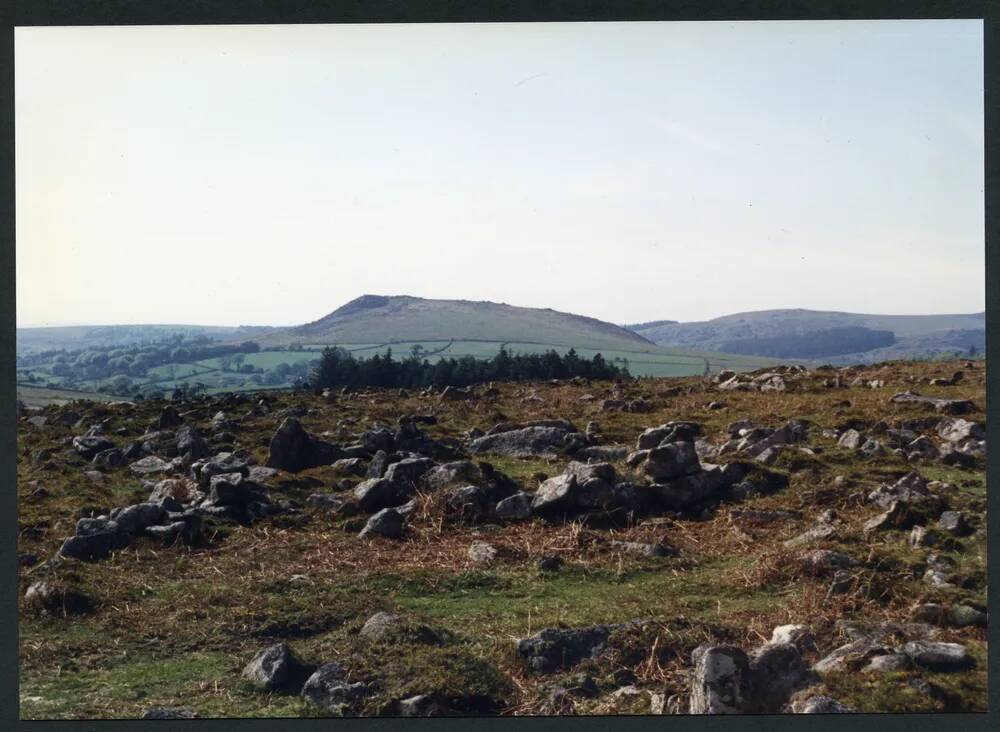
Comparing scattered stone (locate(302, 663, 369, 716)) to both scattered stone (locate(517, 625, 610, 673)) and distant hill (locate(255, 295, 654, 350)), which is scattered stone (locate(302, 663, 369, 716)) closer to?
scattered stone (locate(517, 625, 610, 673))

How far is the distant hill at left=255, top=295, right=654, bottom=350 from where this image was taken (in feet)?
225

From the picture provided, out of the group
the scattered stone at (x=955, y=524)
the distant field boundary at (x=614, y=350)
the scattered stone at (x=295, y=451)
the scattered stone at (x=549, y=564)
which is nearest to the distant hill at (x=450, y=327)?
the distant field boundary at (x=614, y=350)

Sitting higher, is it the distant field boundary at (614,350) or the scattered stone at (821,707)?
the distant field boundary at (614,350)

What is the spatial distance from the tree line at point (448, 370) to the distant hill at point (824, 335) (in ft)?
43.5

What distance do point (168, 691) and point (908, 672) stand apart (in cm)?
680

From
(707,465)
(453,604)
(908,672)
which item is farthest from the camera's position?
(707,465)

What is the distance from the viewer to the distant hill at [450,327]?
6856 cm

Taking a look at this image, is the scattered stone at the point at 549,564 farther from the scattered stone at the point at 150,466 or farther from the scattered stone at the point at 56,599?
the scattered stone at the point at 150,466

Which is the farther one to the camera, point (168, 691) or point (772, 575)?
point (772, 575)

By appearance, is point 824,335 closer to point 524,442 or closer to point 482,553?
point 524,442

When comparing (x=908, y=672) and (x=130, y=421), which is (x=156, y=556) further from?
(x=130, y=421)

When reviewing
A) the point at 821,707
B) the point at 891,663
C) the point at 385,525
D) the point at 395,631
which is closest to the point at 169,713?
the point at 395,631

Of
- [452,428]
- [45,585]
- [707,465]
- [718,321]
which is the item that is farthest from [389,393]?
[718,321]

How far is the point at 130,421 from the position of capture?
23297 millimetres
